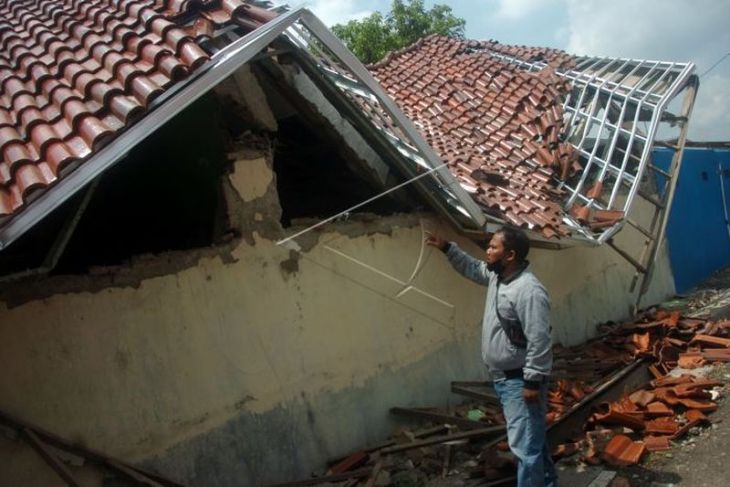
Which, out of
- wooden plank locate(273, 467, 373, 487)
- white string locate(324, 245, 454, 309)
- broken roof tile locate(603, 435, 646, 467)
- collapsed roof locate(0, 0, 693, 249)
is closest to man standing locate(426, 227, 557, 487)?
broken roof tile locate(603, 435, 646, 467)

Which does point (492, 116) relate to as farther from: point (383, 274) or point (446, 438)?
point (446, 438)

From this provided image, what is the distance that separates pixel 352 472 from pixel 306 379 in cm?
91

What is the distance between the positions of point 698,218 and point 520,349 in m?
12.8

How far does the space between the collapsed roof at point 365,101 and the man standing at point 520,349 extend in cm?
189

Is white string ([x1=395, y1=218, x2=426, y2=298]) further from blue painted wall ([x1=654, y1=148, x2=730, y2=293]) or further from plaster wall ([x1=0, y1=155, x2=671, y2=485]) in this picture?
blue painted wall ([x1=654, y1=148, x2=730, y2=293])

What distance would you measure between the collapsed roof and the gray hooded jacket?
2051mm

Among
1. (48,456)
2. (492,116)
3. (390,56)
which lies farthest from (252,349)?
(390,56)

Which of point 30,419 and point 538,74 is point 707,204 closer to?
point 538,74

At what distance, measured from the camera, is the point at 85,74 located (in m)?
3.97

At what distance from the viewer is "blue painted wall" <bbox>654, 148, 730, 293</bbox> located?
45.0ft

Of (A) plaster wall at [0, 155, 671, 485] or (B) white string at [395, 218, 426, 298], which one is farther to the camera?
(B) white string at [395, 218, 426, 298]

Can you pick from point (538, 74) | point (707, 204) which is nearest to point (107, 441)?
point (538, 74)

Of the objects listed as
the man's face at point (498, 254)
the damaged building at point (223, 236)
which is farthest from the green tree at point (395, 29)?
the man's face at point (498, 254)

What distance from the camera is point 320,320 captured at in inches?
226
